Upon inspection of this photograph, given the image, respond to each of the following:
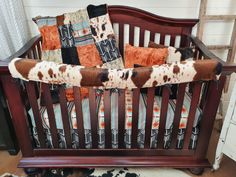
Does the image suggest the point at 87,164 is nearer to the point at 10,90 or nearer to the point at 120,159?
the point at 120,159

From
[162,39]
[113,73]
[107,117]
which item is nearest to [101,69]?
[113,73]

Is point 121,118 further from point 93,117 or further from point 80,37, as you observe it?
point 80,37

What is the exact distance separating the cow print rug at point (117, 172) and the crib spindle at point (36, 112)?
0.25 meters

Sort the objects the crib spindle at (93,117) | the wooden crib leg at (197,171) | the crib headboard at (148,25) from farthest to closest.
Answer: the crib headboard at (148,25) < the wooden crib leg at (197,171) < the crib spindle at (93,117)

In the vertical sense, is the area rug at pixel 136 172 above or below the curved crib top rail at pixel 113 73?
below

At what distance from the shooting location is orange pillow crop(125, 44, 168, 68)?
1.54 metres

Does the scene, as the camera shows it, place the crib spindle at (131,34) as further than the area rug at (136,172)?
Yes

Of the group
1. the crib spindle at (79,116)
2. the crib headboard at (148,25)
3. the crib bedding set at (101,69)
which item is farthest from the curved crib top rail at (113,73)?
the crib headboard at (148,25)

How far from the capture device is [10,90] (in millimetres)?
1240

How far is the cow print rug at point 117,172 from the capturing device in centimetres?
150

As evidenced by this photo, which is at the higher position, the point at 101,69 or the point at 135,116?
the point at 101,69

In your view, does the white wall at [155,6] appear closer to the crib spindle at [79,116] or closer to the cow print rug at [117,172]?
the crib spindle at [79,116]

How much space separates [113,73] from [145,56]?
532mm

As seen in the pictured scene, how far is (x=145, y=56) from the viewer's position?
1.55 meters
